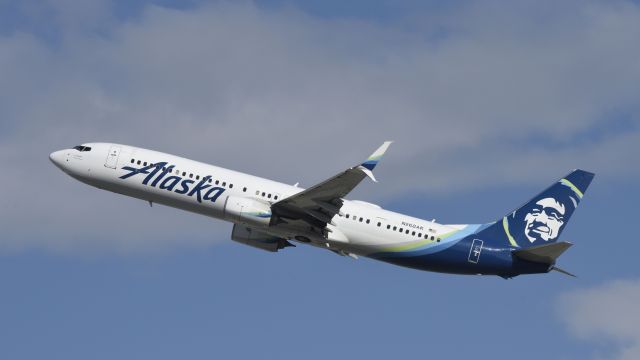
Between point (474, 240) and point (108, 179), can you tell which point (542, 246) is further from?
point (108, 179)

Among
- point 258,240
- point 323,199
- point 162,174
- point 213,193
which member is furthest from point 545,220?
point 162,174

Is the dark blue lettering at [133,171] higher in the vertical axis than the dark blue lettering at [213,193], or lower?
higher

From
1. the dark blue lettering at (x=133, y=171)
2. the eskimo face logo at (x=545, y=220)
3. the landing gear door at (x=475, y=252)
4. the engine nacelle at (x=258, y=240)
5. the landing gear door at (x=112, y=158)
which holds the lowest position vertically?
the engine nacelle at (x=258, y=240)

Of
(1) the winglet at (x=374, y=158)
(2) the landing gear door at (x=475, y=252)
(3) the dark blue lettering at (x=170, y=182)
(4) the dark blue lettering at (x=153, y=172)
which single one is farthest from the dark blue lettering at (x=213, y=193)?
(2) the landing gear door at (x=475, y=252)

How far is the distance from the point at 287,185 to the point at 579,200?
20.6m

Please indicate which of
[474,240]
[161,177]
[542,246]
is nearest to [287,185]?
[161,177]

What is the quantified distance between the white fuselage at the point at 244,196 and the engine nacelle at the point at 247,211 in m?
0.45

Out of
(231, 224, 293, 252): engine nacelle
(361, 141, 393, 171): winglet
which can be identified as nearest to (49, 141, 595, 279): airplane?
(231, 224, 293, 252): engine nacelle

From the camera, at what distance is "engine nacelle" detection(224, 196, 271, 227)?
63.8 meters

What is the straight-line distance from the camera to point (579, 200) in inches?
2746

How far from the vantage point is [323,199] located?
208 feet

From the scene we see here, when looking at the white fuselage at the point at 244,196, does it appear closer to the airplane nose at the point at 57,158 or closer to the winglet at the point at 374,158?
the airplane nose at the point at 57,158

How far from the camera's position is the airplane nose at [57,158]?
231 feet

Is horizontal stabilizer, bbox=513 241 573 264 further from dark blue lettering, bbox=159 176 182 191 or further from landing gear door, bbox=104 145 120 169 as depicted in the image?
landing gear door, bbox=104 145 120 169
